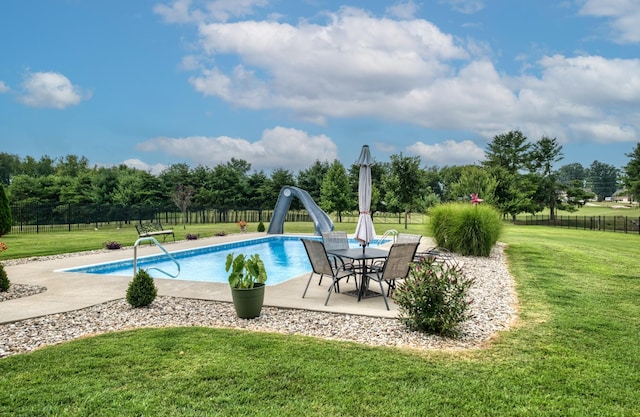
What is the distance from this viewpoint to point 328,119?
73.6 ft

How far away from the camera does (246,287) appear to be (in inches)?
198

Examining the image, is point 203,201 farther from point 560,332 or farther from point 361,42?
point 560,332

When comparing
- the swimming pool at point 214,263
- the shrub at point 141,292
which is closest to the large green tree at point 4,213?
the swimming pool at point 214,263

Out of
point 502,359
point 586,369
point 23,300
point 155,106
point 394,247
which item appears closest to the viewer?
point 586,369

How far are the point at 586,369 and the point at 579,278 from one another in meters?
5.37

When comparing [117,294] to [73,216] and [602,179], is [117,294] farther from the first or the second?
[602,179]

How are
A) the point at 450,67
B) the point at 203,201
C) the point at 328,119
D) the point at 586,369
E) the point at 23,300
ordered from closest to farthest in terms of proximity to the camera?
the point at 586,369, the point at 23,300, the point at 450,67, the point at 328,119, the point at 203,201

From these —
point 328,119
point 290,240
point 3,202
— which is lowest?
point 290,240

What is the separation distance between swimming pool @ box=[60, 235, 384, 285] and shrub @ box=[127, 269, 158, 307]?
306cm

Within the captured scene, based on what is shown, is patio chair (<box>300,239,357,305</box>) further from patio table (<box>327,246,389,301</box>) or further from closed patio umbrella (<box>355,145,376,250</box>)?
closed patio umbrella (<box>355,145,376,250</box>)

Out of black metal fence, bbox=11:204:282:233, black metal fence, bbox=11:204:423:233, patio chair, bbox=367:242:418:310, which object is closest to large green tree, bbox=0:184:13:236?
black metal fence, bbox=11:204:423:233

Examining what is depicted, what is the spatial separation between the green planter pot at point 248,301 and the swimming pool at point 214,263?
376cm

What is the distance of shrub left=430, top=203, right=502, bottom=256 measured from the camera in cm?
1109

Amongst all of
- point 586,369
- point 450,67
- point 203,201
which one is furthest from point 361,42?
point 203,201
